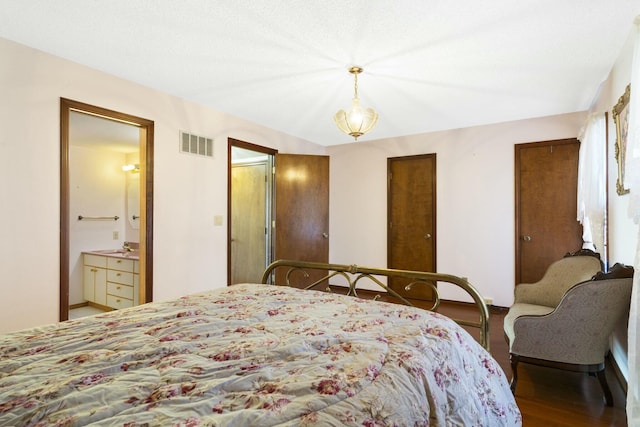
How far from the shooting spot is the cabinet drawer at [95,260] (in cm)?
414

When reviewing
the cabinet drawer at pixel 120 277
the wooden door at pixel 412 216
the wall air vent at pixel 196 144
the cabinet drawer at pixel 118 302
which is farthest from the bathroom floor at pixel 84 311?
the wooden door at pixel 412 216

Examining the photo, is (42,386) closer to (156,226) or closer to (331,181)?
(156,226)

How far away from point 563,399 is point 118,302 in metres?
4.45

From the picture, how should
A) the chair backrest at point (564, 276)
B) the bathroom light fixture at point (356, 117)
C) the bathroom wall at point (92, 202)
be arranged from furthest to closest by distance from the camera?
the bathroom wall at point (92, 202)
the chair backrest at point (564, 276)
the bathroom light fixture at point (356, 117)

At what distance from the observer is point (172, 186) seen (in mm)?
3227

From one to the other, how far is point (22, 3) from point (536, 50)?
10.8ft

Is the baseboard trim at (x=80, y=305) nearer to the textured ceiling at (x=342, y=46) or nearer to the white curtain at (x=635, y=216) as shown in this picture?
the textured ceiling at (x=342, y=46)

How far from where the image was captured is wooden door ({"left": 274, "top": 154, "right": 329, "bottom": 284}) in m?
4.47

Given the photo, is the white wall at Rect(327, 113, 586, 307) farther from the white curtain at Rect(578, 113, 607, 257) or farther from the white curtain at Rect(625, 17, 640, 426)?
the white curtain at Rect(625, 17, 640, 426)

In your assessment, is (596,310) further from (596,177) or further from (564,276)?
(596,177)

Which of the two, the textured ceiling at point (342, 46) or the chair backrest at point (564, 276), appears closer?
the textured ceiling at point (342, 46)

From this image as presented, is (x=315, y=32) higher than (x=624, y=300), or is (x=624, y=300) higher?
(x=315, y=32)

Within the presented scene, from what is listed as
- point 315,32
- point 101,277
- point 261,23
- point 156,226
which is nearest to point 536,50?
point 315,32

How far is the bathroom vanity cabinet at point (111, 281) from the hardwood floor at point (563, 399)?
12.1ft
